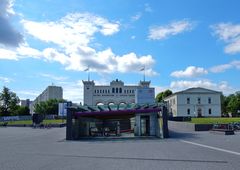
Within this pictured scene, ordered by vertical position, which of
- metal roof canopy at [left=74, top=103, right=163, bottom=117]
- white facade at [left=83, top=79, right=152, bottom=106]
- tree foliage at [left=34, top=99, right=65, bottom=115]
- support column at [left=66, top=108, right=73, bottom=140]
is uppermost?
white facade at [left=83, top=79, right=152, bottom=106]

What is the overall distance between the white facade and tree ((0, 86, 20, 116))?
3283cm

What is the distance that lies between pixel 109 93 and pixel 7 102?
43383 mm

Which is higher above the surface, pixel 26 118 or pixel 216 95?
pixel 216 95

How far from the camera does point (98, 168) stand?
12180 millimetres

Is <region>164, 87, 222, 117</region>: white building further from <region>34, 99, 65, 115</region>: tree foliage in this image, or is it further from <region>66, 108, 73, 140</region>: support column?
<region>66, 108, 73, 140</region>: support column

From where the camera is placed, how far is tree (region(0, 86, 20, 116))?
131750mm

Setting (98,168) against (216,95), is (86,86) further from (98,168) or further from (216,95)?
(98,168)

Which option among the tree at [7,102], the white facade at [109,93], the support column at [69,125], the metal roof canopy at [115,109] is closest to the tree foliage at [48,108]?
the tree at [7,102]

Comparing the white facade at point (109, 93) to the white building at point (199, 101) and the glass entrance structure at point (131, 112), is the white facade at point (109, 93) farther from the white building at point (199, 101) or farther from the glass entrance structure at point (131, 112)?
the glass entrance structure at point (131, 112)

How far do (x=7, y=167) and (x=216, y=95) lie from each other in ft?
407

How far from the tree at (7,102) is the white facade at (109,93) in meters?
32.8

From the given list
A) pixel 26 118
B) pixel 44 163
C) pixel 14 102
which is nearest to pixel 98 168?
pixel 44 163

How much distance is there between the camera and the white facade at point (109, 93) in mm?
123500

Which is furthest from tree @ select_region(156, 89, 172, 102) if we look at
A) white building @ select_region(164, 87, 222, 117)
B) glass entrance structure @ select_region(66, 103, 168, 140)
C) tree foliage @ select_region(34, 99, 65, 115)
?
glass entrance structure @ select_region(66, 103, 168, 140)
